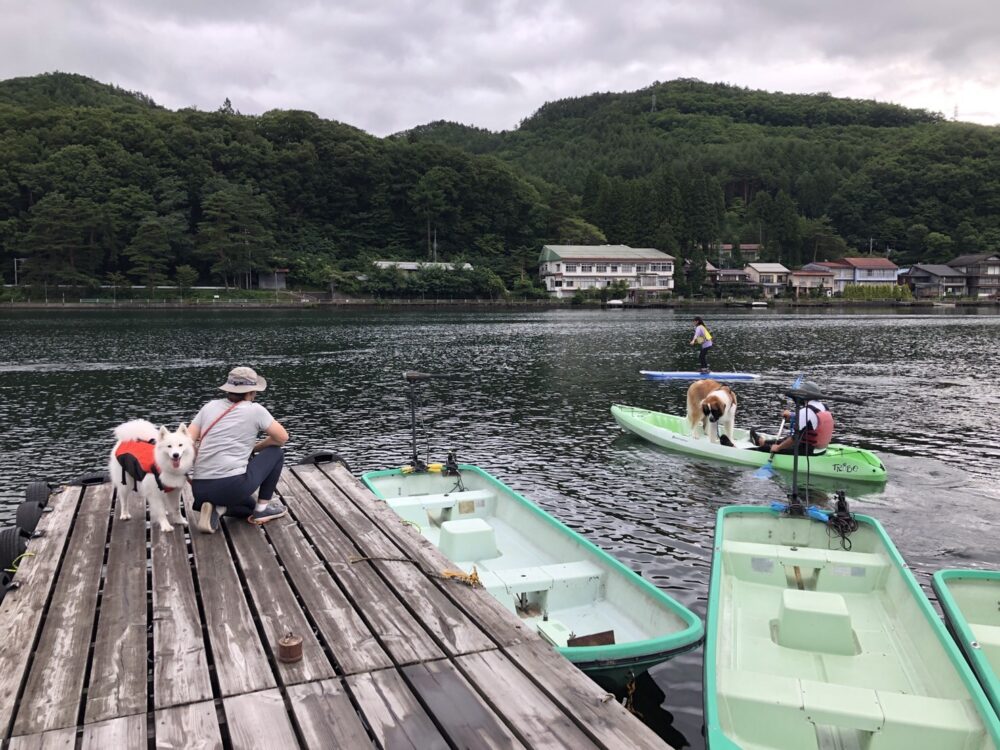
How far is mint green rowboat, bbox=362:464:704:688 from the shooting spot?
5891 mm

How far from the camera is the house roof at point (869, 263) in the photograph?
449 feet

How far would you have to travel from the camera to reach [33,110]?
5098 inches

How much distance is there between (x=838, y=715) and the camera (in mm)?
5160

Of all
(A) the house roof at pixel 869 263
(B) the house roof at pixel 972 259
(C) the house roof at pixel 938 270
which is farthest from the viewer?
(A) the house roof at pixel 869 263

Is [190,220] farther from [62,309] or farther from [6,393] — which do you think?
[6,393]

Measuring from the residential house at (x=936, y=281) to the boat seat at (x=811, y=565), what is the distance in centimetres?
14745

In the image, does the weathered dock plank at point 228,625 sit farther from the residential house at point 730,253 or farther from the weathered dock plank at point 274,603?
the residential house at point 730,253

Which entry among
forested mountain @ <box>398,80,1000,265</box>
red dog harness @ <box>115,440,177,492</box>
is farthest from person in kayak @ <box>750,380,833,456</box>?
forested mountain @ <box>398,80,1000,265</box>

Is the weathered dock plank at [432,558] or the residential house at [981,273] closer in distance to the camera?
the weathered dock plank at [432,558]

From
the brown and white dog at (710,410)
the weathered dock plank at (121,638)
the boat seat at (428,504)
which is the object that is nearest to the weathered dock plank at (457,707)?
the weathered dock plank at (121,638)

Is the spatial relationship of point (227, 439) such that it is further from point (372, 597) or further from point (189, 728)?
point (189, 728)

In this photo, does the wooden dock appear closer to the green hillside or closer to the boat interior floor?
the boat interior floor

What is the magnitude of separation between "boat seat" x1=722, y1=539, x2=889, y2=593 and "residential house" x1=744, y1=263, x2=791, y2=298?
13349 centimetres

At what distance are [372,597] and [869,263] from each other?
155m
